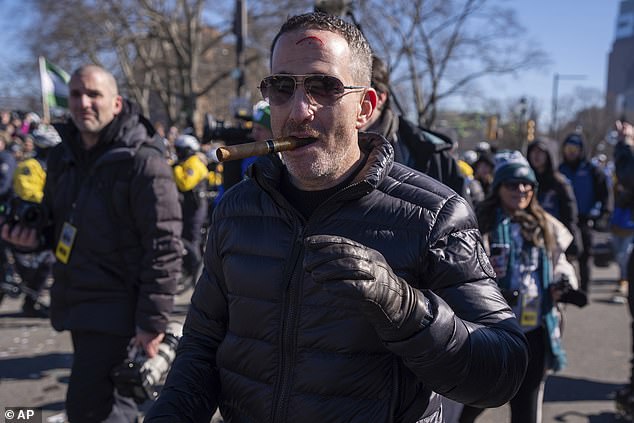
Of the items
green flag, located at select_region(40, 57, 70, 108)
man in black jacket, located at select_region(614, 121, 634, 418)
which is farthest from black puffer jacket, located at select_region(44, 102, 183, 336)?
green flag, located at select_region(40, 57, 70, 108)

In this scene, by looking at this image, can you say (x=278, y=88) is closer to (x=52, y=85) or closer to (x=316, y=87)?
(x=316, y=87)

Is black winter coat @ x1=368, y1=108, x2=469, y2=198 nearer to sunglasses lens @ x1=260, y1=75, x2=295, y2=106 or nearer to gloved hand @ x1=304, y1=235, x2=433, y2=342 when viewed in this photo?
sunglasses lens @ x1=260, y1=75, x2=295, y2=106

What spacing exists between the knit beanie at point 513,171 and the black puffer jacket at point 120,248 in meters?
1.94

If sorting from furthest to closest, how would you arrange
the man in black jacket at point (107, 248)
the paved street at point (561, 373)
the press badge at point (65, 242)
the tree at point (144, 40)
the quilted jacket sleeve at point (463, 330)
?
the tree at point (144, 40) < the paved street at point (561, 373) < the press badge at point (65, 242) < the man in black jacket at point (107, 248) < the quilted jacket sleeve at point (463, 330)

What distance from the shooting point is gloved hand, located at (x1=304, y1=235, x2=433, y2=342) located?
3.90 ft

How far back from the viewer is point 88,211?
10.0ft

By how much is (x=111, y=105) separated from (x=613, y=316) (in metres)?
6.49

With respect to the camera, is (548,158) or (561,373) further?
(548,158)

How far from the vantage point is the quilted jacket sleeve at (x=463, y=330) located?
1.34 meters

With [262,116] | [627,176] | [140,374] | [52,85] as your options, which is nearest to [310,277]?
[140,374]

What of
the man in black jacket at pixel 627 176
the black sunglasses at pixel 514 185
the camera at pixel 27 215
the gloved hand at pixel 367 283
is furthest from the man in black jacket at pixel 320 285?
the man in black jacket at pixel 627 176

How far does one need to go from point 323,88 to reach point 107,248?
73.1 inches

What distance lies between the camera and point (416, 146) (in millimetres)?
3104

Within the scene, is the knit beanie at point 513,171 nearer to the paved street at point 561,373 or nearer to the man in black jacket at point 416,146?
the man in black jacket at point 416,146
